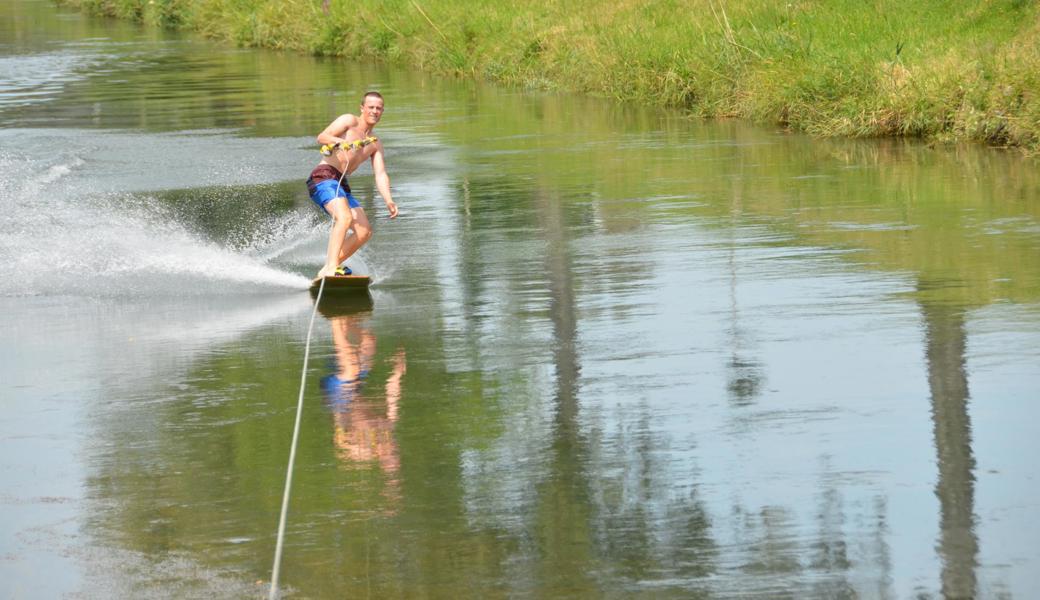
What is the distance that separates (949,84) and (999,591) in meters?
14.6

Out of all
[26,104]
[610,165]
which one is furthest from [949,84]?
[26,104]

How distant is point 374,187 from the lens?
18.6 meters

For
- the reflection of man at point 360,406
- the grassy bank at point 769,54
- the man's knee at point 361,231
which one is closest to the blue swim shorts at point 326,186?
the man's knee at point 361,231

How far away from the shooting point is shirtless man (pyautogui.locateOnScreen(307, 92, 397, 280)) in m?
12.0

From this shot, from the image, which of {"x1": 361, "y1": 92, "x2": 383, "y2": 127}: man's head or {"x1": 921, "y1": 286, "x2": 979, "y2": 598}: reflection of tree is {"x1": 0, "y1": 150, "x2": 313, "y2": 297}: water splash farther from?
{"x1": 921, "y1": 286, "x2": 979, "y2": 598}: reflection of tree

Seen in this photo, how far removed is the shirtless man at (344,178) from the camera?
39.4 ft

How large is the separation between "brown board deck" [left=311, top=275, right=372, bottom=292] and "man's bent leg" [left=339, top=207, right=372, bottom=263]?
418 millimetres

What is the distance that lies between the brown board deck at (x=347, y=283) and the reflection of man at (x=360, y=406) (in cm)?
99

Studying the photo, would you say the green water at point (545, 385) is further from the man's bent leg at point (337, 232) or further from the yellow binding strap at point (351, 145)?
the yellow binding strap at point (351, 145)

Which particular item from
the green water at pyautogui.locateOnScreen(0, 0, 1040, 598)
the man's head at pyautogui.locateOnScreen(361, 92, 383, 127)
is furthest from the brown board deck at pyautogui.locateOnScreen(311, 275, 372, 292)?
the man's head at pyautogui.locateOnScreen(361, 92, 383, 127)

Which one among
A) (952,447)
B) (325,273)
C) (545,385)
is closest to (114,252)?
(325,273)

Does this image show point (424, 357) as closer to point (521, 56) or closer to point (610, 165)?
point (610, 165)

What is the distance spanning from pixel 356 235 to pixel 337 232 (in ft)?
1.27

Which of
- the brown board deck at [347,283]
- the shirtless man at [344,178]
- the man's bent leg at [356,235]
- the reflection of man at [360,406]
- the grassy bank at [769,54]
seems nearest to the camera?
the reflection of man at [360,406]
